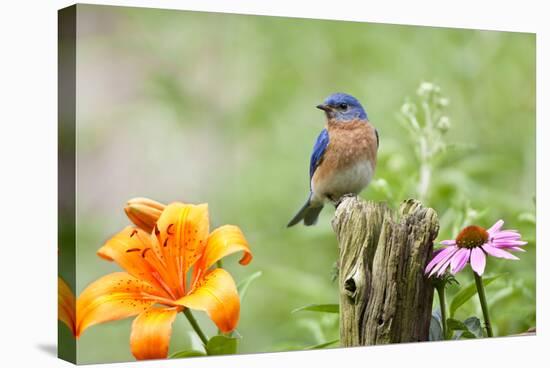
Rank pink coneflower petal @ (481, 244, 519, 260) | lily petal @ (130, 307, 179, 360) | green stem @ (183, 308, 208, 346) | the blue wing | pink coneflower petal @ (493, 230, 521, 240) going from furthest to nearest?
1. the blue wing
2. pink coneflower petal @ (493, 230, 521, 240)
3. pink coneflower petal @ (481, 244, 519, 260)
4. lily petal @ (130, 307, 179, 360)
5. green stem @ (183, 308, 208, 346)

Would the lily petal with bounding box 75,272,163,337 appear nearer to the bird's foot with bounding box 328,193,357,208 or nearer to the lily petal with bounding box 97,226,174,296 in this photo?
the lily petal with bounding box 97,226,174,296

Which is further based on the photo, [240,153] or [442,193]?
[442,193]

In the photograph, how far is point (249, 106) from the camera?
5527 millimetres

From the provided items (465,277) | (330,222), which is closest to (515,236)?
(465,277)

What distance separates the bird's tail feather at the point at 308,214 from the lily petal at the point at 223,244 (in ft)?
1.44

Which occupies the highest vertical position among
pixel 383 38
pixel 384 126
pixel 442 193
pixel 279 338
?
pixel 383 38

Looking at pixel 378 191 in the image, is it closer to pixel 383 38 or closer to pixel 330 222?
pixel 330 222

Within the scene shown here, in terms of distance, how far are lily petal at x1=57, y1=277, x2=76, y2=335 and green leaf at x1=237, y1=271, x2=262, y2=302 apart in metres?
Answer: 0.82

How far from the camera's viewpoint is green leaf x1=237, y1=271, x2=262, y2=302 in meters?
5.33

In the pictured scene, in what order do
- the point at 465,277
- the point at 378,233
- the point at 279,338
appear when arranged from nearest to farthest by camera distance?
the point at 378,233
the point at 279,338
the point at 465,277

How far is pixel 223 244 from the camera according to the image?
17.1 feet

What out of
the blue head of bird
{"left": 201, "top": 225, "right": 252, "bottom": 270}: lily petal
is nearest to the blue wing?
the blue head of bird

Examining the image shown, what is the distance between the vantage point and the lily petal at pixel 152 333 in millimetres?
5008

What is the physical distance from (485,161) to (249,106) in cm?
148
